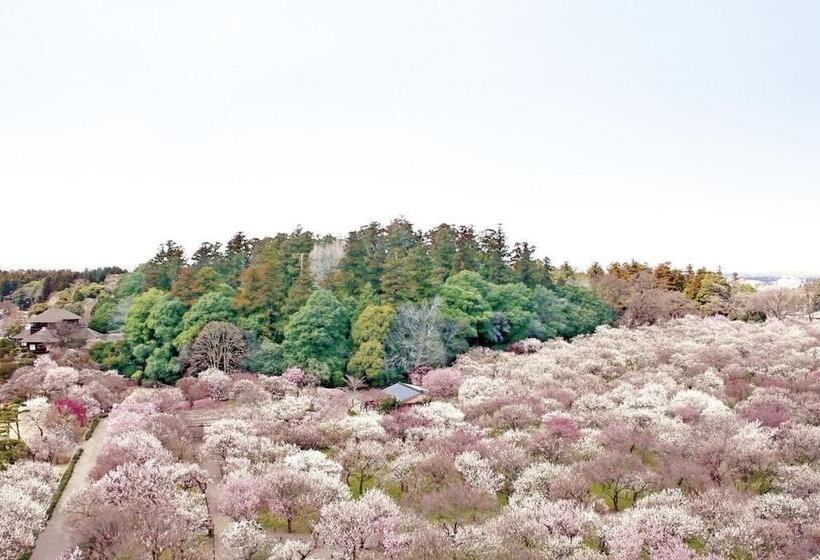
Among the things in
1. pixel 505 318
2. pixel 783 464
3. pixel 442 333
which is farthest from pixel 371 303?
pixel 783 464

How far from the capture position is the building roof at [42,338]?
4659cm

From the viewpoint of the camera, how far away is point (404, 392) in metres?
31.2

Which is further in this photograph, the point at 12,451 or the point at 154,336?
the point at 154,336

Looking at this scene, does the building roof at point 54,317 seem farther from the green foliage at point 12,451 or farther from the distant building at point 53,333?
the green foliage at point 12,451

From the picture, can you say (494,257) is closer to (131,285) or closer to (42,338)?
(131,285)

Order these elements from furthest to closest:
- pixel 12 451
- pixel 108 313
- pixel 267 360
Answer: pixel 108 313, pixel 267 360, pixel 12 451

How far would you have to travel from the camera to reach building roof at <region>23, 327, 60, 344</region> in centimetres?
4659

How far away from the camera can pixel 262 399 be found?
2909 cm

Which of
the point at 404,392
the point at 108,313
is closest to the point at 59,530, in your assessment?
the point at 404,392

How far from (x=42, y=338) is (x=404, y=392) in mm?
34300

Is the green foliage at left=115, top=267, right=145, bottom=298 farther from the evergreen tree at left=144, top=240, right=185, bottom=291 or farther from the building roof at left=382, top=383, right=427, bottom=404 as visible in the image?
the building roof at left=382, top=383, right=427, bottom=404

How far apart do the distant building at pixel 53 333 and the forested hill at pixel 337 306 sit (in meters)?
2.54

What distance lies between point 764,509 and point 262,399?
73.1ft

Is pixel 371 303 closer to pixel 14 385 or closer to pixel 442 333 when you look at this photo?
pixel 442 333
